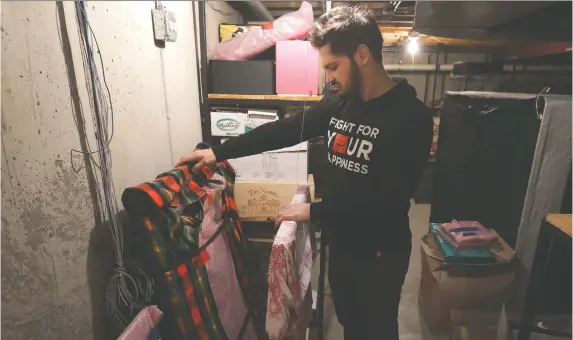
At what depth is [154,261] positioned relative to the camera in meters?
1.00

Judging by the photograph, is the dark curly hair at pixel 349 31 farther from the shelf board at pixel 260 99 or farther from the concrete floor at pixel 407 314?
the concrete floor at pixel 407 314

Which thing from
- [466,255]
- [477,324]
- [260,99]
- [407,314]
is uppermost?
[260,99]

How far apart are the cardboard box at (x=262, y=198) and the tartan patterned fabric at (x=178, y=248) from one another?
0.57 meters

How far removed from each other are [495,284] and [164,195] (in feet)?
5.09

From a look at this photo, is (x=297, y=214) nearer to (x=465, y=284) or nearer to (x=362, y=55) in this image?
(x=362, y=55)

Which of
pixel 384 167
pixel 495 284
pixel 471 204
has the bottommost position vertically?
pixel 495 284

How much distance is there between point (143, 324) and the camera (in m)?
0.92

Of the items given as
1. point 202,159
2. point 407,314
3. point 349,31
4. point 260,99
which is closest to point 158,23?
point 202,159

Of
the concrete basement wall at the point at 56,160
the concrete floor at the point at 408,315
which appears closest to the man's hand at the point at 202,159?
the concrete basement wall at the point at 56,160

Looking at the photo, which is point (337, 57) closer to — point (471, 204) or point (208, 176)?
point (208, 176)

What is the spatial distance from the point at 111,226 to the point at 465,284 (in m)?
1.58

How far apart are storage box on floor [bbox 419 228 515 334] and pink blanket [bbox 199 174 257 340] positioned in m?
0.98

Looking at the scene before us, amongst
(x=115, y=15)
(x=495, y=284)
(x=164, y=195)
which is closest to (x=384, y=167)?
(x=164, y=195)

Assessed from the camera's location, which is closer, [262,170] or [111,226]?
[111,226]
